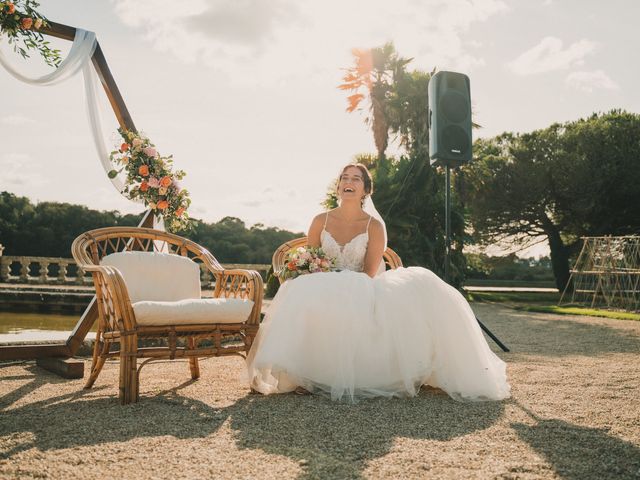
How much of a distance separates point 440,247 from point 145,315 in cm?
1095

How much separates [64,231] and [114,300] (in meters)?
17.3

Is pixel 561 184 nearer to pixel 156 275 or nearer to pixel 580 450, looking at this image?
pixel 156 275

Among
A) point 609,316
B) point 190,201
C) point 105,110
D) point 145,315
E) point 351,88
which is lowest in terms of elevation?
point 609,316

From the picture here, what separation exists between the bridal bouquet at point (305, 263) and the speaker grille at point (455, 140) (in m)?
2.47

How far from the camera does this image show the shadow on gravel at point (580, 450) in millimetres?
1756

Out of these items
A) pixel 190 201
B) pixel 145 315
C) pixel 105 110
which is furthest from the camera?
pixel 105 110

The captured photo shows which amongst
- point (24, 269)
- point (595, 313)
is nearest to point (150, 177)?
point (595, 313)

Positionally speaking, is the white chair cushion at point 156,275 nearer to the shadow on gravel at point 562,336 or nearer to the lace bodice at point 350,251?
the lace bodice at point 350,251

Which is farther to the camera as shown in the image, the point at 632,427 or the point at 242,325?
the point at 242,325

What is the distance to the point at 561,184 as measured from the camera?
65.5ft

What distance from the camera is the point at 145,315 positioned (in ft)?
9.34

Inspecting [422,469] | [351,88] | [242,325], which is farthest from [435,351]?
[351,88]

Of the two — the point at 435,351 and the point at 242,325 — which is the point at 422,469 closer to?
the point at 435,351

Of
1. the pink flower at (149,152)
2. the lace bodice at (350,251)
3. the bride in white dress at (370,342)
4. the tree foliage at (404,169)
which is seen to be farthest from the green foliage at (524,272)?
the bride in white dress at (370,342)
